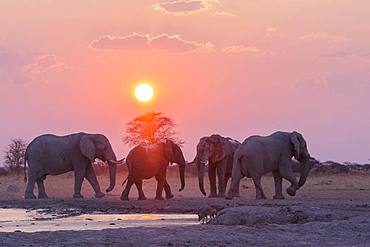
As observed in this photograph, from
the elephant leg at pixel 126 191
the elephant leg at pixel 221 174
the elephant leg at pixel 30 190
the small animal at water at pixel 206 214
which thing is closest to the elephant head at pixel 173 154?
the elephant leg at pixel 221 174

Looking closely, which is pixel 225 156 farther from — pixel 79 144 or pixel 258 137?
pixel 79 144

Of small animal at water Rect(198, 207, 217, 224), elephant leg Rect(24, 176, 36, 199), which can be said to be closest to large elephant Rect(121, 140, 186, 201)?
elephant leg Rect(24, 176, 36, 199)

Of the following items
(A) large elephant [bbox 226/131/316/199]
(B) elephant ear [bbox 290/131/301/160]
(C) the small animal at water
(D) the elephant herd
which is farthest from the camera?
(B) elephant ear [bbox 290/131/301/160]

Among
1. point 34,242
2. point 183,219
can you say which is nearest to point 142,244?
point 34,242

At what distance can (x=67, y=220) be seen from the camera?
22141 millimetres

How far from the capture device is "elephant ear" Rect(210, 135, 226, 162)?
32.6m

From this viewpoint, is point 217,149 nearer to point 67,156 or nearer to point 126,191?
point 126,191

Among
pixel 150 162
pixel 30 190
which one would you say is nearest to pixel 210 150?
pixel 150 162

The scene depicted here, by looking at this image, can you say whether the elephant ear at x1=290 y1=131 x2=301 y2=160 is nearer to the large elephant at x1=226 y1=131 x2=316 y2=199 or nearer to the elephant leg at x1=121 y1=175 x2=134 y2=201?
the large elephant at x1=226 y1=131 x2=316 y2=199

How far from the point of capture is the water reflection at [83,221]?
63.8 ft

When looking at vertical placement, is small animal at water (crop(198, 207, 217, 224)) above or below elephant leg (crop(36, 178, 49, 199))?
below

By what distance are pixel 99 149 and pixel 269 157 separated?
7309 mm

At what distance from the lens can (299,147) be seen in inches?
1227

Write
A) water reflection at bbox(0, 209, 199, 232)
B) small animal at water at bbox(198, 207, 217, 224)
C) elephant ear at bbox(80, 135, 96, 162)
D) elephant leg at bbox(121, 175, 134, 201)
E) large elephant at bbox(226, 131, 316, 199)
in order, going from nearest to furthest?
water reflection at bbox(0, 209, 199, 232), small animal at water at bbox(198, 207, 217, 224), large elephant at bbox(226, 131, 316, 199), elephant leg at bbox(121, 175, 134, 201), elephant ear at bbox(80, 135, 96, 162)
